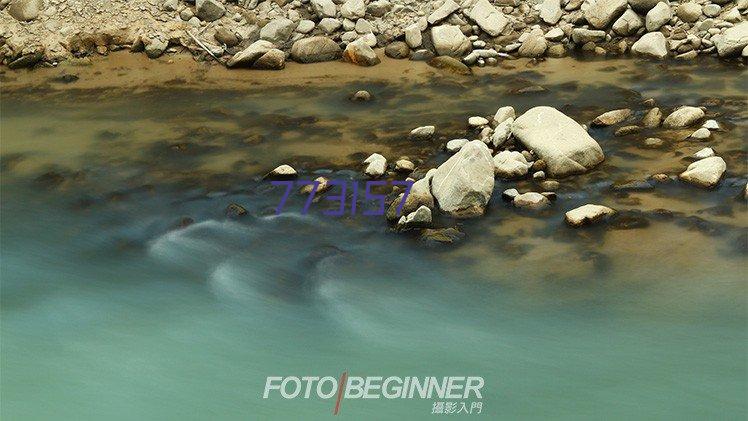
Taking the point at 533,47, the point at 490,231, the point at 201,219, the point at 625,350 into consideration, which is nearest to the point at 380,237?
the point at 490,231

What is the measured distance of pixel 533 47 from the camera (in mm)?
10906

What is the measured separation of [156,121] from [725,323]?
6.58m

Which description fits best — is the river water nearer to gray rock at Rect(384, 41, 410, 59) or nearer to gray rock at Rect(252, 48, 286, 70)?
gray rock at Rect(252, 48, 286, 70)

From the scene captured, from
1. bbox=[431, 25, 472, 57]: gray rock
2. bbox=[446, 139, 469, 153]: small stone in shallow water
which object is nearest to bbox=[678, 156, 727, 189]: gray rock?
bbox=[446, 139, 469, 153]: small stone in shallow water

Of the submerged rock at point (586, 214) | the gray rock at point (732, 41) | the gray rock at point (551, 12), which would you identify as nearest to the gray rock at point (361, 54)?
the gray rock at point (551, 12)

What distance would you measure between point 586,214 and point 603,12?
199 inches

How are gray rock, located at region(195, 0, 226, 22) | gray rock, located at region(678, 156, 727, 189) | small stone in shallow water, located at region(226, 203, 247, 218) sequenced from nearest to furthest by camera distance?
gray rock, located at region(678, 156, 727, 189)
small stone in shallow water, located at region(226, 203, 247, 218)
gray rock, located at region(195, 0, 226, 22)

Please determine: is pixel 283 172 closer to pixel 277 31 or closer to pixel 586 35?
pixel 277 31

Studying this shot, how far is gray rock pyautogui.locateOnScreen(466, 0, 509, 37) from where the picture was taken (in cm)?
1123

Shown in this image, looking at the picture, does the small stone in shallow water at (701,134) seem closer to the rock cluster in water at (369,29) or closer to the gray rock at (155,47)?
the rock cluster in water at (369,29)

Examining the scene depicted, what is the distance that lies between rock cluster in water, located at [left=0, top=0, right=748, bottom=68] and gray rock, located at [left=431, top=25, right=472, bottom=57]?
13mm

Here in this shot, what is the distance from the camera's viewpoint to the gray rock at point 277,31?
11562 millimetres

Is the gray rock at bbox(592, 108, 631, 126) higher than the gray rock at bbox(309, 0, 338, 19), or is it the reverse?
the gray rock at bbox(309, 0, 338, 19)
